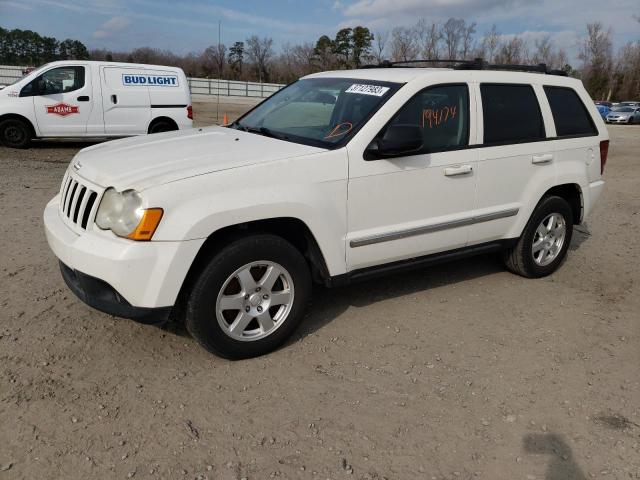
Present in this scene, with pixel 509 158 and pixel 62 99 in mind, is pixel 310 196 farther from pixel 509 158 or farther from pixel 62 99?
pixel 62 99

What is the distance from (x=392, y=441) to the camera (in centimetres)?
286

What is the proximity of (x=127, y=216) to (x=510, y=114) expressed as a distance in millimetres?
3106

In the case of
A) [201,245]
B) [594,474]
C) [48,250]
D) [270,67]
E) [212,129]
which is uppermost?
[270,67]

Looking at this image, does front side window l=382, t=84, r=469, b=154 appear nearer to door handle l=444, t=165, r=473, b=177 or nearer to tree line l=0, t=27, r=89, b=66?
door handle l=444, t=165, r=473, b=177

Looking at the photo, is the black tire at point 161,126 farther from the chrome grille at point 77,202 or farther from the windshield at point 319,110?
the chrome grille at point 77,202

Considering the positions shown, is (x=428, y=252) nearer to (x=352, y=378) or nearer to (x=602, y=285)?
(x=352, y=378)

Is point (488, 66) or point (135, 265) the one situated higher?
point (488, 66)

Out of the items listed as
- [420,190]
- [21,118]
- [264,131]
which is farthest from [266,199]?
[21,118]

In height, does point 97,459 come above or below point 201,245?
below

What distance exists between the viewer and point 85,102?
11695 millimetres

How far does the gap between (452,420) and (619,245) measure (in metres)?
4.40

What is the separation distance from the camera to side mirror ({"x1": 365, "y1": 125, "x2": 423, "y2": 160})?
3654 millimetres

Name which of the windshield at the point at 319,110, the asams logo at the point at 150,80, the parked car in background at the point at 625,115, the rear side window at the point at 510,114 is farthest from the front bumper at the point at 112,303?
the parked car in background at the point at 625,115

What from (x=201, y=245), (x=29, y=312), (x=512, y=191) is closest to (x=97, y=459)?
(x=201, y=245)
